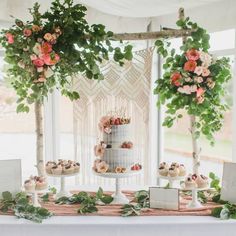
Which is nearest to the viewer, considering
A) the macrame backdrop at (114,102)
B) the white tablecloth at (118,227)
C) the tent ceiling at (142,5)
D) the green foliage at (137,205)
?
the white tablecloth at (118,227)

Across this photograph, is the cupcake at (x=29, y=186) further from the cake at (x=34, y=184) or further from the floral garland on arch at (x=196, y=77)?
the floral garland on arch at (x=196, y=77)

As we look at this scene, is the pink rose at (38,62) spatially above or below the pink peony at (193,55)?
below

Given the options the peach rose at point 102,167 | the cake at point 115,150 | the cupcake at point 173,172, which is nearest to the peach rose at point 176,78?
the cake at point 115,150

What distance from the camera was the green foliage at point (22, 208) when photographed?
185cm

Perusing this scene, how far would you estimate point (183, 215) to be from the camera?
190 cm

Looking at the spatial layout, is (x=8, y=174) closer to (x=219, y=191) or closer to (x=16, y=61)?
(x=16, y=61)

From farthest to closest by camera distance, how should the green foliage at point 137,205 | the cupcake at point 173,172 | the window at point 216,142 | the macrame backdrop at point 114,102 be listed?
1. the macrame backdrop at point 114,102
2. the window at point 216,142
3. the cupcake at point 173,172
4. the green foliage at point 137,205

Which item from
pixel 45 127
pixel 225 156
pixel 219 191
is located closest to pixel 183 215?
pixel 219 191

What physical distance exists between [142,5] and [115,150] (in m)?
1.39

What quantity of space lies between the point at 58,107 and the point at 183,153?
174 cm

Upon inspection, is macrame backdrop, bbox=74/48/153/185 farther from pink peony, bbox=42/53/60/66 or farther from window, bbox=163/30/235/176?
pink peony, bbox=42/53/60/66

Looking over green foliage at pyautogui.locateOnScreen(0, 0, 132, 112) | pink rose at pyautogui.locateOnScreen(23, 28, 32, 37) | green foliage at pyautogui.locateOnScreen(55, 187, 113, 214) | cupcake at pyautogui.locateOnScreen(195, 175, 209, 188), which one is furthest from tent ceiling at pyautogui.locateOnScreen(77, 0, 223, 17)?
green foliage at pyautogui.locateOnScreen(55, 187, 113, 214)

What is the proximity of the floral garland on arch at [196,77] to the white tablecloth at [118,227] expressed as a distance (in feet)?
2.32

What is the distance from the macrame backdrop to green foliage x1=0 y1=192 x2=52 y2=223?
1.61 m
